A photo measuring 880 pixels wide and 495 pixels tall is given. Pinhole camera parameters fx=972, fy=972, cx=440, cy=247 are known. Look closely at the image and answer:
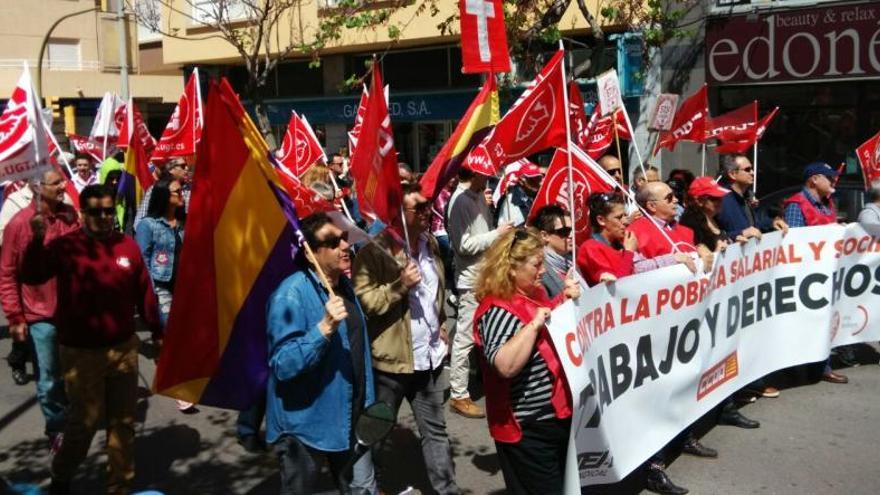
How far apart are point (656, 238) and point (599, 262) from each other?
2.11 feet

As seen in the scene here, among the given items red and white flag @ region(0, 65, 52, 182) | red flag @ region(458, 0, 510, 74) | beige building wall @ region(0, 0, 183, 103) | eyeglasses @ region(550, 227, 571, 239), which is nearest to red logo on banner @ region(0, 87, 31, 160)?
red and white flag @ region(0, 65, 52, 182)

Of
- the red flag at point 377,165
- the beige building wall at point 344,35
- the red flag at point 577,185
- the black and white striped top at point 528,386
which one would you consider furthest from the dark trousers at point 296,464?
the beige building wall at point 344,35

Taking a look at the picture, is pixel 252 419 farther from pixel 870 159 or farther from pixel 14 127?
pixel 870 159

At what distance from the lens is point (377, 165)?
16.3 feet

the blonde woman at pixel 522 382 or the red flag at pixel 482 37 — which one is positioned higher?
the red flag at pixel 482 37

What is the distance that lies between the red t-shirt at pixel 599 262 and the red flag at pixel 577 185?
794 millimetres

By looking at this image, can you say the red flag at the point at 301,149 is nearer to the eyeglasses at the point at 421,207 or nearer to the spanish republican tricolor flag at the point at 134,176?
the spanish republican tricolor flag at the point at 134,176

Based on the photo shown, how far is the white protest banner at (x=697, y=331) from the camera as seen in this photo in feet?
16.0

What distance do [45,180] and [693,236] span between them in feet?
14.6

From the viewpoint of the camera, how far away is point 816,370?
25.5 feet

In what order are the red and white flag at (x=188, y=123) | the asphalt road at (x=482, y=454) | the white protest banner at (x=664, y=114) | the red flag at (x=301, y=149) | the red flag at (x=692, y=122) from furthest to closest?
the white protest banner at (x=664, y=114)
the red flag at (x=692, y=122)
the red flag at (x=301, y=149)
the red and white flag at (x=188, y=123)
the asphalt road at (x=482, y=454)

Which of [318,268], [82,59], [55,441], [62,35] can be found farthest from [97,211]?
[62,35]

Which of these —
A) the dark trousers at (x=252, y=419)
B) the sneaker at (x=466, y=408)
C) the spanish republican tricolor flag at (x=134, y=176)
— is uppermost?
the spanish republican tricolor flag at (x=134, y=176)

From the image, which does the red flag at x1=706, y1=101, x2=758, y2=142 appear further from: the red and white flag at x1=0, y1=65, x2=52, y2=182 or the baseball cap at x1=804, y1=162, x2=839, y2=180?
the red and white flag at x1=0, y1=65, x2=52, y2=182
